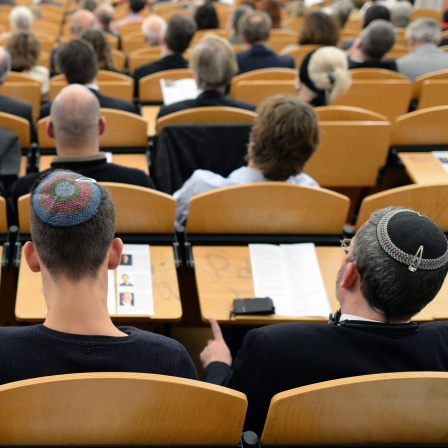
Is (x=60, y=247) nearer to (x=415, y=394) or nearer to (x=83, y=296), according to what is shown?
(x=83, y=296)

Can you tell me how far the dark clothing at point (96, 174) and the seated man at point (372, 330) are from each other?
1.30 m

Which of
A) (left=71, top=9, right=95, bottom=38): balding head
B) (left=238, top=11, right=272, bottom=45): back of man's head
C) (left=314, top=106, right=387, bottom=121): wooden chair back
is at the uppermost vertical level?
(left=238, top=11, right=272, bottom=45): back of man's head

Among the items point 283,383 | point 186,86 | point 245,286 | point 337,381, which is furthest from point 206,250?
point 186,86

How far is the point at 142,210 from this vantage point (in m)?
2.55

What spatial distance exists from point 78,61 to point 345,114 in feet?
5.64

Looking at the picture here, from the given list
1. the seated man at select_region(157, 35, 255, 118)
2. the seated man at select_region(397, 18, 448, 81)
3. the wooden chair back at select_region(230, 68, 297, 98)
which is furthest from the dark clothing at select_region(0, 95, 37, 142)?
the seated man at select_region(397, 18, 448, 81)

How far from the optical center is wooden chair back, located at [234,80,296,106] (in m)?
4.38

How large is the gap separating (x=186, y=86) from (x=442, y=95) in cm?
177

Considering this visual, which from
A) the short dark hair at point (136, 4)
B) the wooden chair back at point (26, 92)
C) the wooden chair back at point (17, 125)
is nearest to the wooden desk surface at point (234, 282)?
the wooden chair back at point (17, 125)

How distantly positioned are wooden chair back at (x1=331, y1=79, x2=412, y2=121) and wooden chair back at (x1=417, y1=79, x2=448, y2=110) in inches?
4.0

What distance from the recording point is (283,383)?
1.75 m

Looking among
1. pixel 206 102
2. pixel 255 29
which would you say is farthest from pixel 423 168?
pixel 255 29

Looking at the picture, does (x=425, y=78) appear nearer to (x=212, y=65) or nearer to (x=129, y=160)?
(x=212, y=65)

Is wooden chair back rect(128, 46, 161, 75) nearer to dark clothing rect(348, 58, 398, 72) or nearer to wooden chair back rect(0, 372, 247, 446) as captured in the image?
dark clothing rect(348, 58, 398, 72)
